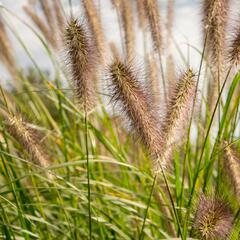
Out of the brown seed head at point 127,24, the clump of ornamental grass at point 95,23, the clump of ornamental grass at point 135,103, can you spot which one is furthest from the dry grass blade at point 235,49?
the brown seed head at point 127,24

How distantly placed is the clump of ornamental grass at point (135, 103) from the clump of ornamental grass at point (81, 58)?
0.43ft

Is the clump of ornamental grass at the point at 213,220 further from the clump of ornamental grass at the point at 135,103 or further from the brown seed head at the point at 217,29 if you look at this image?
the brown seed head at the point at 217,29

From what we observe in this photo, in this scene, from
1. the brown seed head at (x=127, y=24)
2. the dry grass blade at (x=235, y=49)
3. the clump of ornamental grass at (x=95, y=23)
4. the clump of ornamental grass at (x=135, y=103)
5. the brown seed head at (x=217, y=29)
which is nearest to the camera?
the clump of ornamental grass at (x=135, y=103)

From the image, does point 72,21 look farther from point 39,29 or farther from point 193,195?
point 39,29

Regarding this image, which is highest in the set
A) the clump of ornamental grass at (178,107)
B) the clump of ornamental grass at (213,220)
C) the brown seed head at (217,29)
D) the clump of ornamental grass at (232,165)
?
the brown seed head at (217,29)

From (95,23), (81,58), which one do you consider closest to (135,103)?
(81,58)

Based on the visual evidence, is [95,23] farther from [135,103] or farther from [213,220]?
[213,220]

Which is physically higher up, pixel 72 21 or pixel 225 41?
pixel 72 21

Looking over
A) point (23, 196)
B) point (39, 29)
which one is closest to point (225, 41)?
point (23, 196)

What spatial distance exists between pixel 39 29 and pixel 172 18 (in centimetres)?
103

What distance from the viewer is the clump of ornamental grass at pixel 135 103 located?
1946mm

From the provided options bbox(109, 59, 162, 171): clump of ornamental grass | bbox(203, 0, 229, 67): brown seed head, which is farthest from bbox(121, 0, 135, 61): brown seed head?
bbox(109, 59, 162, 171): clump of ornamental grass

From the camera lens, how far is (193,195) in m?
2.49

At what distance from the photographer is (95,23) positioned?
3.17 metres
